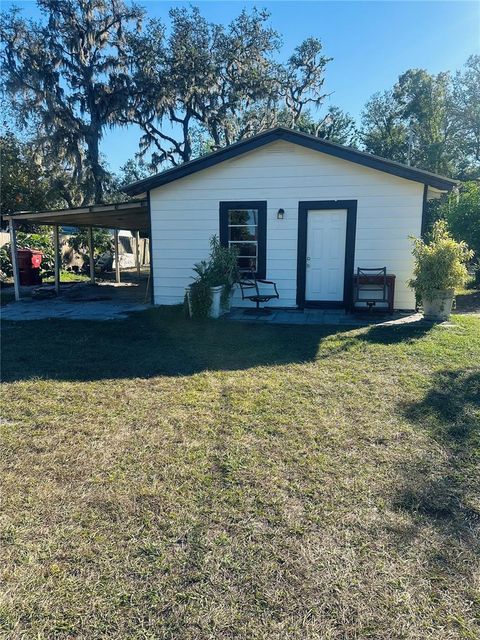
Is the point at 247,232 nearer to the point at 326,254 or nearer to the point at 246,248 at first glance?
the point at 246,248

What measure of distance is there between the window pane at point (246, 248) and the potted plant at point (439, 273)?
3.07 meters

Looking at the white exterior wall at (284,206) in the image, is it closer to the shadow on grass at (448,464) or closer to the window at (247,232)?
the window at (247,232)

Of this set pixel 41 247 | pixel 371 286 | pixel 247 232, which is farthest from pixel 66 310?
pixel 41 247

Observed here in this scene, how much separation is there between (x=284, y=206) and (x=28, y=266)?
29.6ft

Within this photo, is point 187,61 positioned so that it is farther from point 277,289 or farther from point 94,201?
point 277,289

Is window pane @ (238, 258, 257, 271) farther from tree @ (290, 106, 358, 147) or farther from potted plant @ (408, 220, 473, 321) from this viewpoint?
tree @ (290, 106, 358, 147)

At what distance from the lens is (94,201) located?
59.8 ft

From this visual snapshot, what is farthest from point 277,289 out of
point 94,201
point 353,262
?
point 94,201

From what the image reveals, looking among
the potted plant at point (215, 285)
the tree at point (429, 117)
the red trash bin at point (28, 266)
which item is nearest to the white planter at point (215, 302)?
the potted plant at point (215, 285)

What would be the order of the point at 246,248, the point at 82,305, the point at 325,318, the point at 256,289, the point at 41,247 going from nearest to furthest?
1. the point at 325,318
2. the point at 256,289
3. the point at 246,248
4. the point at 82,305
5. the point at 41,247

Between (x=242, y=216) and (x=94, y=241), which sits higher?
(x=242, y=216)

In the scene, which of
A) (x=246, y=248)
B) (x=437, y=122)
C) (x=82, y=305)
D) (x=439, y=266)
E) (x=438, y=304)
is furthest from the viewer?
(x=437, y=122)

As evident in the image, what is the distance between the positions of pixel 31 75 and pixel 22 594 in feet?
64.1

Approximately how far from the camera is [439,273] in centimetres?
685
